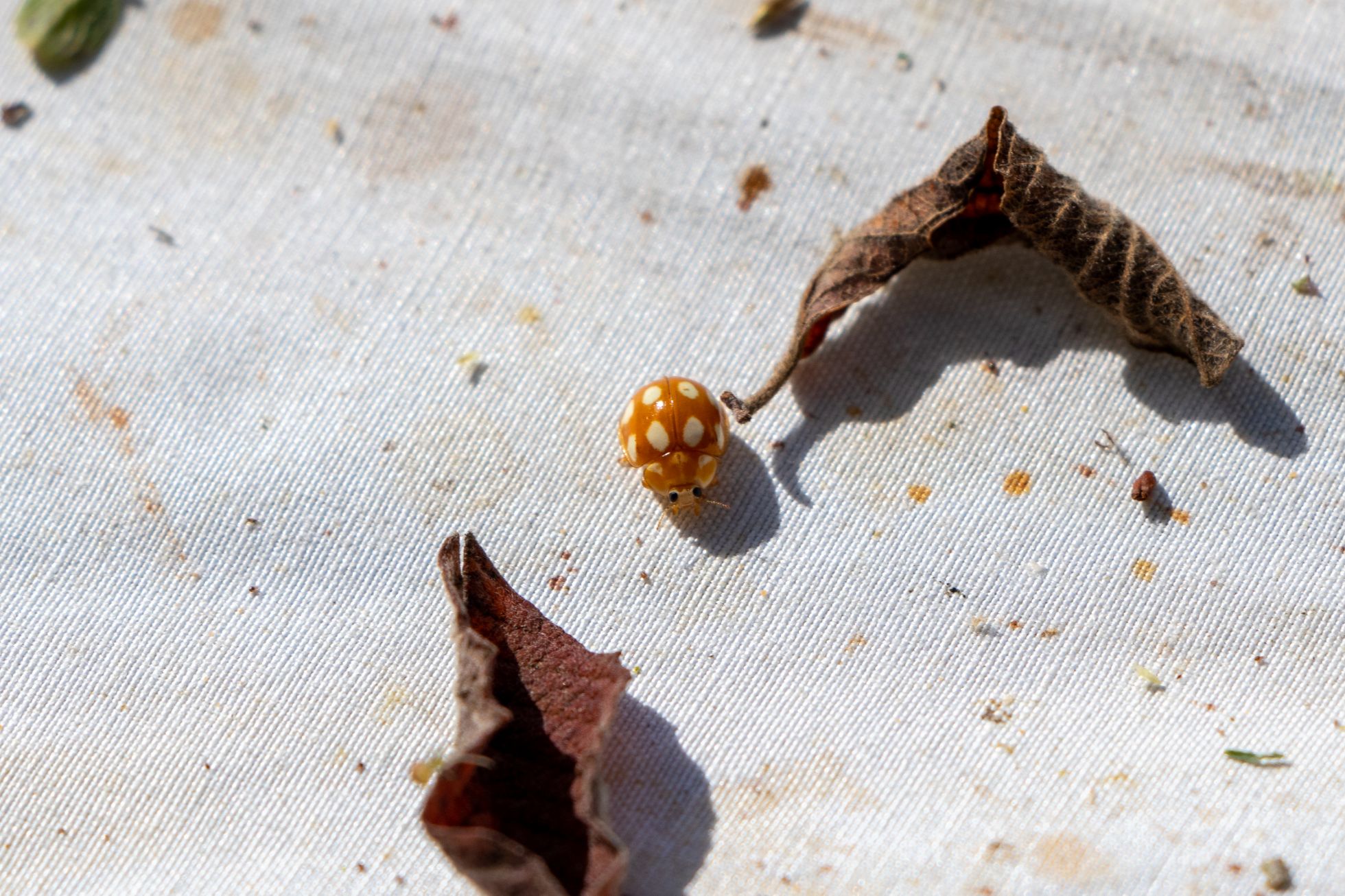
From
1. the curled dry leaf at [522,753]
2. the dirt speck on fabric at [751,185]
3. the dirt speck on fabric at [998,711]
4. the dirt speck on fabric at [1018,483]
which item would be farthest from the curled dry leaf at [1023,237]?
the dirt speck on fabric at [998,711]

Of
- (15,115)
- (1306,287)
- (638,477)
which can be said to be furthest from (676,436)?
(15,115)

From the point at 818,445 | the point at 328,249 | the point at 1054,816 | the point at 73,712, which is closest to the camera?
the point at 1054,816

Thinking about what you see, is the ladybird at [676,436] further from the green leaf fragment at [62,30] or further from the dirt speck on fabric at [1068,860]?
the green leaf fragment at [62,30]

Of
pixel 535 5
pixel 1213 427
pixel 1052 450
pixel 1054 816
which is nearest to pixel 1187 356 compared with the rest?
pixel 1213 427

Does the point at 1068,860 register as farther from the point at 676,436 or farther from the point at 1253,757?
the point at 676,436

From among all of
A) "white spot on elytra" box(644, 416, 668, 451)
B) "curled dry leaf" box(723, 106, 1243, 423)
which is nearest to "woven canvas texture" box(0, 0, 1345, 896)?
"curled dry leaf" box(723, 106, 1243, 423)

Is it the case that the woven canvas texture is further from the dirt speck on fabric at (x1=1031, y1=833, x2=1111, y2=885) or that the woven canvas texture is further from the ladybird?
the ladybird

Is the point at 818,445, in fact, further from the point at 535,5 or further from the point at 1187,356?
the point at 535,5
